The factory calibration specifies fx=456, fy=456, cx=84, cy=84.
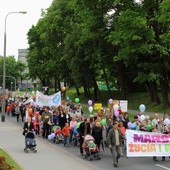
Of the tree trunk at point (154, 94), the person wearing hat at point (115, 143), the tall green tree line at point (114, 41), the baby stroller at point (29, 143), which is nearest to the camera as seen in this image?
the person wearing hat at point (115, 143)

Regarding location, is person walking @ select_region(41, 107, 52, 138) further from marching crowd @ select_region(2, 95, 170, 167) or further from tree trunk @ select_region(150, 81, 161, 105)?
tree trunk @ select_region(150, 81, 161, 105)

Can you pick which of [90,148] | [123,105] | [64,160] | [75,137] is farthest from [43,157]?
[123,105]

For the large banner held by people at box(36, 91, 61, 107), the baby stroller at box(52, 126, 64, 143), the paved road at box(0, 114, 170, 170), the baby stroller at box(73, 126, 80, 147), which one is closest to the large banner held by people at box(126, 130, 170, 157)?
the paved road at box(0, 114, 170, 170)

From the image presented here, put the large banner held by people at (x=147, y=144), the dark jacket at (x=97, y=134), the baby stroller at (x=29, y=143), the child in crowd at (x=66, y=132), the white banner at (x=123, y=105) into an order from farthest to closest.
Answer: the white banner at (x=123, y=105)
the child in crowd at (x=66, y=132)
the baby stroller at (x=29, y=143)
the dark jacket at (x=97, y=134)
the large banner held by people at (x=147, y=144)

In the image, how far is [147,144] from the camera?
16781mm

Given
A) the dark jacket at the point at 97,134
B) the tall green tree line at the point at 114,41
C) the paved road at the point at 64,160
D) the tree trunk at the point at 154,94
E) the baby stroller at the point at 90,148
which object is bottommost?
the paved road at the point at 64,160

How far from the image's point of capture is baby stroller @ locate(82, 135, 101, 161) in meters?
17.3

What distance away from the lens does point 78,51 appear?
50.8 m

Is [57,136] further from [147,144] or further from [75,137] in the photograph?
[147,144]

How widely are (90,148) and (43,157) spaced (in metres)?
1.87

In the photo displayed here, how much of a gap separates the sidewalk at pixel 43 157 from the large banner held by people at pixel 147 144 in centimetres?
186

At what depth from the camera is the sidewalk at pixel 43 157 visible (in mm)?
15323

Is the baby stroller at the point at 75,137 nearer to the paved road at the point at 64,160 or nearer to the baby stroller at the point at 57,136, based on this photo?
the paved road at the point at 64,160

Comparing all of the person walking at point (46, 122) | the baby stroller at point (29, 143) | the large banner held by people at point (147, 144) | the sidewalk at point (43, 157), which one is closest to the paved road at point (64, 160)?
the sidewalk at point (43, 157)
